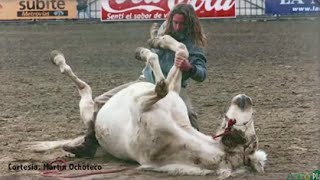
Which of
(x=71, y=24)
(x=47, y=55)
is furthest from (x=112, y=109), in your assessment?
(x=71, y=24)

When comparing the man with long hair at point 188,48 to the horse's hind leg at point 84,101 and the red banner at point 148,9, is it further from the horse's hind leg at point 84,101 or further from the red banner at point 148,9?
the red banner at point 148,9

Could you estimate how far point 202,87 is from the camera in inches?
362

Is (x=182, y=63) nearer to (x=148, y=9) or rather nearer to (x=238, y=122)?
(x=238, y=122)

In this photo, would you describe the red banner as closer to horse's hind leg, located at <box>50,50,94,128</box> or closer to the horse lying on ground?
horse's hind leg, located at <box>50,50,94,128</box>

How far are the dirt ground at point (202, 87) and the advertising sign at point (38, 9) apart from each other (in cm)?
520

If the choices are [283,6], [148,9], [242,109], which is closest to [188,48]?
[242,109]

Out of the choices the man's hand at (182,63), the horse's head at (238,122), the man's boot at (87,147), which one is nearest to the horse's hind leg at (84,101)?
the man's boot at (87,147)

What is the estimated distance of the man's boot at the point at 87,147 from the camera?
515 cm

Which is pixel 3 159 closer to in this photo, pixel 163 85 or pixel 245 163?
pixel 163 85

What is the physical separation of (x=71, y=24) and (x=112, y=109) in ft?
64.8

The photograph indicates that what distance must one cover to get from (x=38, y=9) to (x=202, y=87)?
16.9 meters

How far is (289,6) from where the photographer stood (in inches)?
981

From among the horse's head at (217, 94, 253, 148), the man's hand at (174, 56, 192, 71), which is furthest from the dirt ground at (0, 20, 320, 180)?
the man's hand at (174, 56, 192, 71)

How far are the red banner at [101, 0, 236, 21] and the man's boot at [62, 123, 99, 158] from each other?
1787 cm
